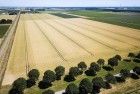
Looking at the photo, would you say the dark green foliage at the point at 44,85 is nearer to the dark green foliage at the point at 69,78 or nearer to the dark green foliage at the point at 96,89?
the dark green foliage at the point at 69,78

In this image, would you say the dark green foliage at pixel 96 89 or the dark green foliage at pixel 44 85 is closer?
the dark green foliage at pixel 96 89

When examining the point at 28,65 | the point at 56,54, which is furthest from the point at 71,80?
the point at 56,54

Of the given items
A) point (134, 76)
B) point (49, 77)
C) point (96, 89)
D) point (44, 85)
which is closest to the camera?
point (96, 89)

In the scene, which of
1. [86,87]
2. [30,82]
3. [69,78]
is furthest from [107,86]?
[30,82]

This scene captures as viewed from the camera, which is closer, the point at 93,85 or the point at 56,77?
the point at 93,85

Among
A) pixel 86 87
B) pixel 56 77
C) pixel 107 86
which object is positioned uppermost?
pixel 86 87

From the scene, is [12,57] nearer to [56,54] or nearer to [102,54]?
[56,54]

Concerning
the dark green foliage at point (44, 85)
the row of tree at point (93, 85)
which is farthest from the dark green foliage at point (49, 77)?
the row of tree at point (93, 85)

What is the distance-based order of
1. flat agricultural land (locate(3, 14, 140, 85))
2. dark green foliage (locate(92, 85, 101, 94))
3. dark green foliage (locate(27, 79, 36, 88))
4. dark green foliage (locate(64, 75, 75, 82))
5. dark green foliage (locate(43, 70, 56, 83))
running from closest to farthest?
dark green foliage (locate(92, 85, 101, 94))
dark green foliage (locate(43, 70, 56, 83))
dark green foliage (locate(27, 79, 36, 88))
dark green foliage (locate(64, 75, 75, 82))
flat agricultural land (locate(3, 14, 140, 85))

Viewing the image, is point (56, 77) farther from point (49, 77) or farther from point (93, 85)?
point (93, 85)

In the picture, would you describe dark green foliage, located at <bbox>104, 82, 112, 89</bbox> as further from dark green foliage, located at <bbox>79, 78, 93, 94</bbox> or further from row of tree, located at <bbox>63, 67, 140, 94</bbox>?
dark green foliage, located at <bbox>79, 78, 93, 94</bbox>

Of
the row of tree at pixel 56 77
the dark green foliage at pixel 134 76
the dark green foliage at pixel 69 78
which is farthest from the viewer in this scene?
the dark green foliage at pixel 134 76

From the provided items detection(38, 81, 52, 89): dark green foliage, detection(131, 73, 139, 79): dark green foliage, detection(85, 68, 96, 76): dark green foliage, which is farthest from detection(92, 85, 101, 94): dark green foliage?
detection(131, 73, 139, 79): dark green foliage
